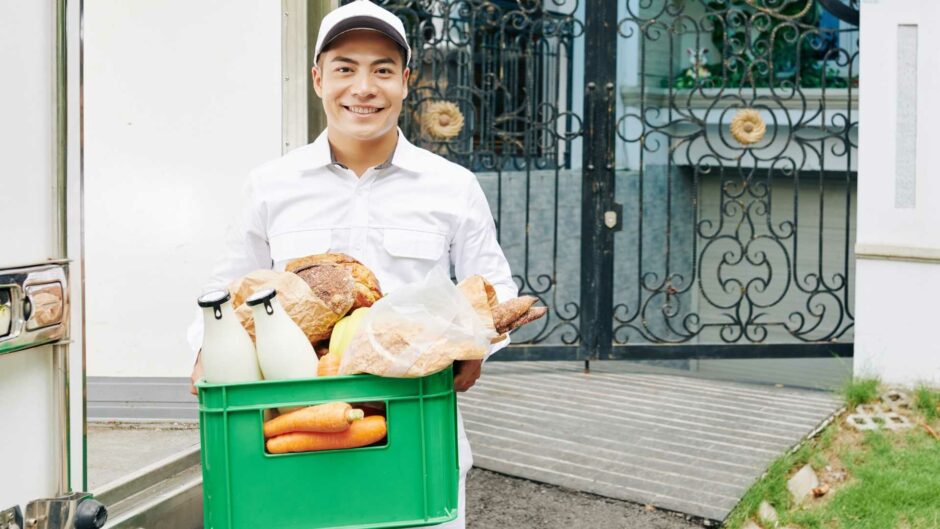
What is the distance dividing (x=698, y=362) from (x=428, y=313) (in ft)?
26.8

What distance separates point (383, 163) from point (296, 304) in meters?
0.65

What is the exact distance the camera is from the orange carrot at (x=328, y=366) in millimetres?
2055

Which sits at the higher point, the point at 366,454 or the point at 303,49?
the point at 303,49

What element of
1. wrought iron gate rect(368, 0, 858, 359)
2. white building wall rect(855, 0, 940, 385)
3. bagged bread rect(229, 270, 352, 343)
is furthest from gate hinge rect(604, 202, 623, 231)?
bagged bread rect(229, 270, 352, 343)

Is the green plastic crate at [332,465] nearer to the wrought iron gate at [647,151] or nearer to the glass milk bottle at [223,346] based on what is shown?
the glass milk bottle at [223,346]

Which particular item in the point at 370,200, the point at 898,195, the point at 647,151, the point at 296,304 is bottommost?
the point at 296,304

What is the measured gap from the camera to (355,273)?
229 cm

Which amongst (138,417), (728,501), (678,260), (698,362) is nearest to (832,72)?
(678,260)

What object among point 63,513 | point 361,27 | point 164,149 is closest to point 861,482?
point 164,149

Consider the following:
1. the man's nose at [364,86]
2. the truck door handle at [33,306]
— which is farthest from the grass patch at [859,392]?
the truck door handle at [33,306]

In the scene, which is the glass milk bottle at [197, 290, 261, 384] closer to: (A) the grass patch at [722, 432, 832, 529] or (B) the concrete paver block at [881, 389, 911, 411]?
(A) the grass patch at [722, 432, 832, 529]

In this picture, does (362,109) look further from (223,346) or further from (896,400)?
(896,400)

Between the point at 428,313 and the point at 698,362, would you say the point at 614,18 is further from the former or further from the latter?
the point at 428,313

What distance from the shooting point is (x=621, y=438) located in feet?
18.0
